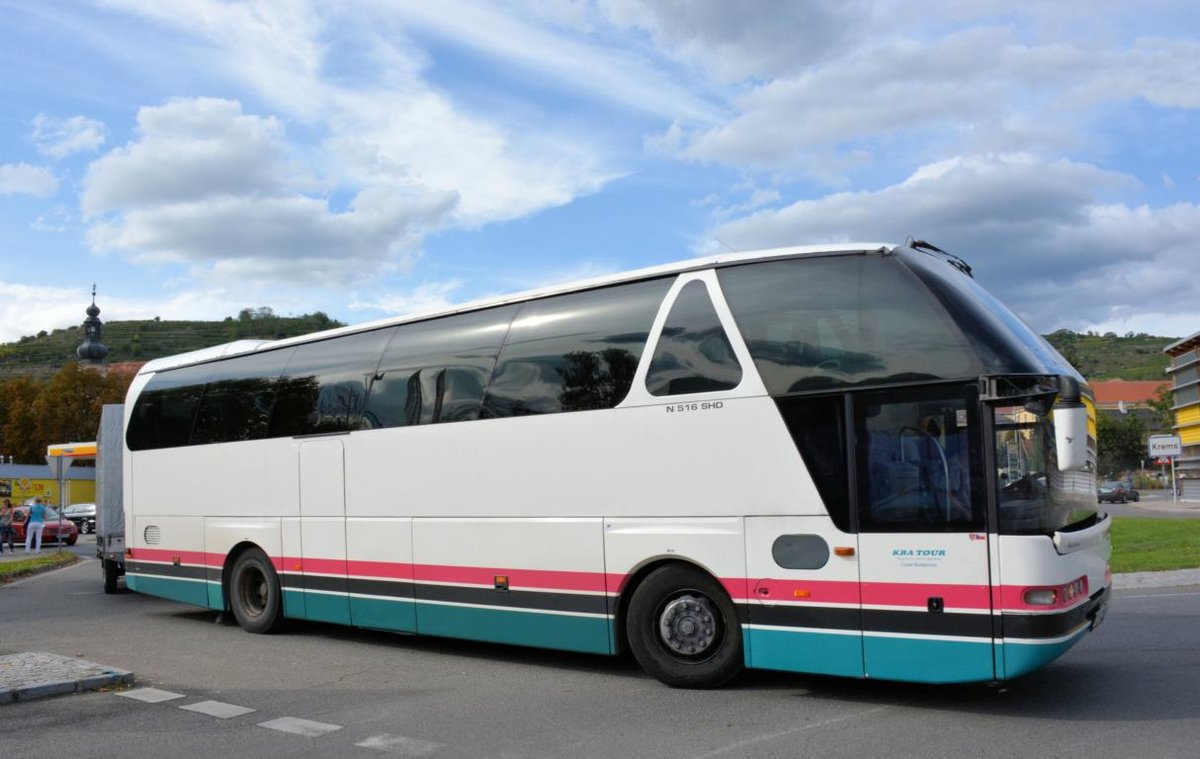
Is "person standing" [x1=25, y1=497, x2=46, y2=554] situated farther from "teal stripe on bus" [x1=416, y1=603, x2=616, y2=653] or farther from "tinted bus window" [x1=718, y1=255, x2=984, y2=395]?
"tinted bus window" [x1=718, y1=255, x2=984, y2=395]

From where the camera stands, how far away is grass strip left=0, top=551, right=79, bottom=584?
2264 cm

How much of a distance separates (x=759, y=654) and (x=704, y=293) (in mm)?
2818

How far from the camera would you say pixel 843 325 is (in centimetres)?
740

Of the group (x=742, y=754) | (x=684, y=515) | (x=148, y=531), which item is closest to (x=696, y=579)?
(x=684, y=515)

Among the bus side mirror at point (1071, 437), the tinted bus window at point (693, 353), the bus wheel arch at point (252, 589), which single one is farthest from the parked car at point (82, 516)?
the bus side mirror at point (1071, 437)

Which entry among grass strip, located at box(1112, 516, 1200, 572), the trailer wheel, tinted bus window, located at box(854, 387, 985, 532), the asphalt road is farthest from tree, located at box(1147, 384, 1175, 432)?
tinted bus window, located at box(854, 387, 985, 532)

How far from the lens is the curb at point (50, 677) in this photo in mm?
8195

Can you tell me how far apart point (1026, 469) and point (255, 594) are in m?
9.41

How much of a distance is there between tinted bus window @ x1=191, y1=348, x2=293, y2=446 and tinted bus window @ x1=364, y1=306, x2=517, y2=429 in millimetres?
2118

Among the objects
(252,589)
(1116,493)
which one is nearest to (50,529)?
(252,589)

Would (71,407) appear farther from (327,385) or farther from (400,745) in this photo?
(400,745)

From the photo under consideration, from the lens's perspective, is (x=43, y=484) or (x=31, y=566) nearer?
(x=31, y=566)

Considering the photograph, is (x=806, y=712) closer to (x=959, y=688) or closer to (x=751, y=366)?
(x=959, y=688)

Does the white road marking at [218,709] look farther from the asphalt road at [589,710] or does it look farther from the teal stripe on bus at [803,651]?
the teal stripe on bus at [803,651]
